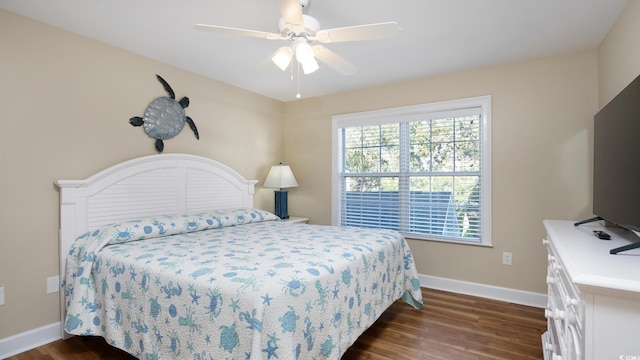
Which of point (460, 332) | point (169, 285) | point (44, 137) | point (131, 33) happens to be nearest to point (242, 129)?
point (131, 33)

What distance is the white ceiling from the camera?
6.76 ft

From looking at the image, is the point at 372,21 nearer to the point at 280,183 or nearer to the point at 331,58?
the point at 331,58

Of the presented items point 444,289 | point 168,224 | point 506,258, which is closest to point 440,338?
point 444,289

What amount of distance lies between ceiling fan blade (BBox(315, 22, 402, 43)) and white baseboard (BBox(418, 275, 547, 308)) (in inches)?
105

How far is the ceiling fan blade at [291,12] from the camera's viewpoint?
160 cm

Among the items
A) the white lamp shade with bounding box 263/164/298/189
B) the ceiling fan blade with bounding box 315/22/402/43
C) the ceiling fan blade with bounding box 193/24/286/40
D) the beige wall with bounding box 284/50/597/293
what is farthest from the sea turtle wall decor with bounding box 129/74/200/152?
the beige wall with bounding box 284/50/597/293

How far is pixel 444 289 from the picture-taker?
3389 mm

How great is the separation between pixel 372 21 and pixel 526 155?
1.99 m

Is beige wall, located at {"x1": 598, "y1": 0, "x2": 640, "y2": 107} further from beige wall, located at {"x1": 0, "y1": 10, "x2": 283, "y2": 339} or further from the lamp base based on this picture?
beige wall, located at {"x1": 0, "y1": 10, "x2": 283, "y2": 339}

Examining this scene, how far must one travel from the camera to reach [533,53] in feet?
9.23

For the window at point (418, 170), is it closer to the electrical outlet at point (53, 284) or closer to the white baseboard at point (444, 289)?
the white baseboard at point (444, 289)

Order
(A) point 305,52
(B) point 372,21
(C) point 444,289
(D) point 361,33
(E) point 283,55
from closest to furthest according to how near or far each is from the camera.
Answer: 1. (D) point 361,33
2. (A) point 305,52
3. (E) point 283,55
4. (B) point 372,21
5. (C) point 444,289

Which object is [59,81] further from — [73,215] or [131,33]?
[73,215]

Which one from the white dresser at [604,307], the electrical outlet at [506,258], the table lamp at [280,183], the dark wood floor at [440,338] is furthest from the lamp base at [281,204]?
the white dresser at [604,307]
